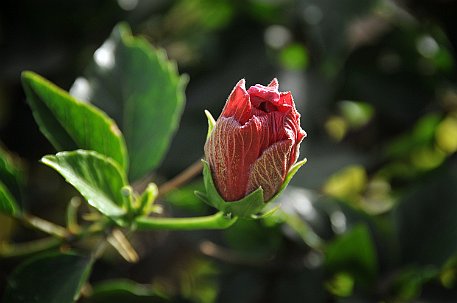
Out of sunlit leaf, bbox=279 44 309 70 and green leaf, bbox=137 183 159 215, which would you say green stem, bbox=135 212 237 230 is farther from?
sunlit leaf, bbox=279 44 309 70

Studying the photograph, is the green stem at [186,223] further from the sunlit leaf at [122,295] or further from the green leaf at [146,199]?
the sunlit leaf at [122,295]

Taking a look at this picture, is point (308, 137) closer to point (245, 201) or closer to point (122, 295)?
point (122, 295)

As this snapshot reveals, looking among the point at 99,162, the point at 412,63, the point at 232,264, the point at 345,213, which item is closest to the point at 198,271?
the point at 232,264

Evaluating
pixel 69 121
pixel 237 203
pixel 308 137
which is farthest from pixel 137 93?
pixel 308 137

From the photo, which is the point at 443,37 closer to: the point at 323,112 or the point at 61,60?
the point at 323,112

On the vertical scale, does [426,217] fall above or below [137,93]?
below

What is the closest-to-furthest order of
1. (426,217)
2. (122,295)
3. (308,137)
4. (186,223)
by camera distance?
(186,223) < (122,295) < (426,217) < (308,137)
